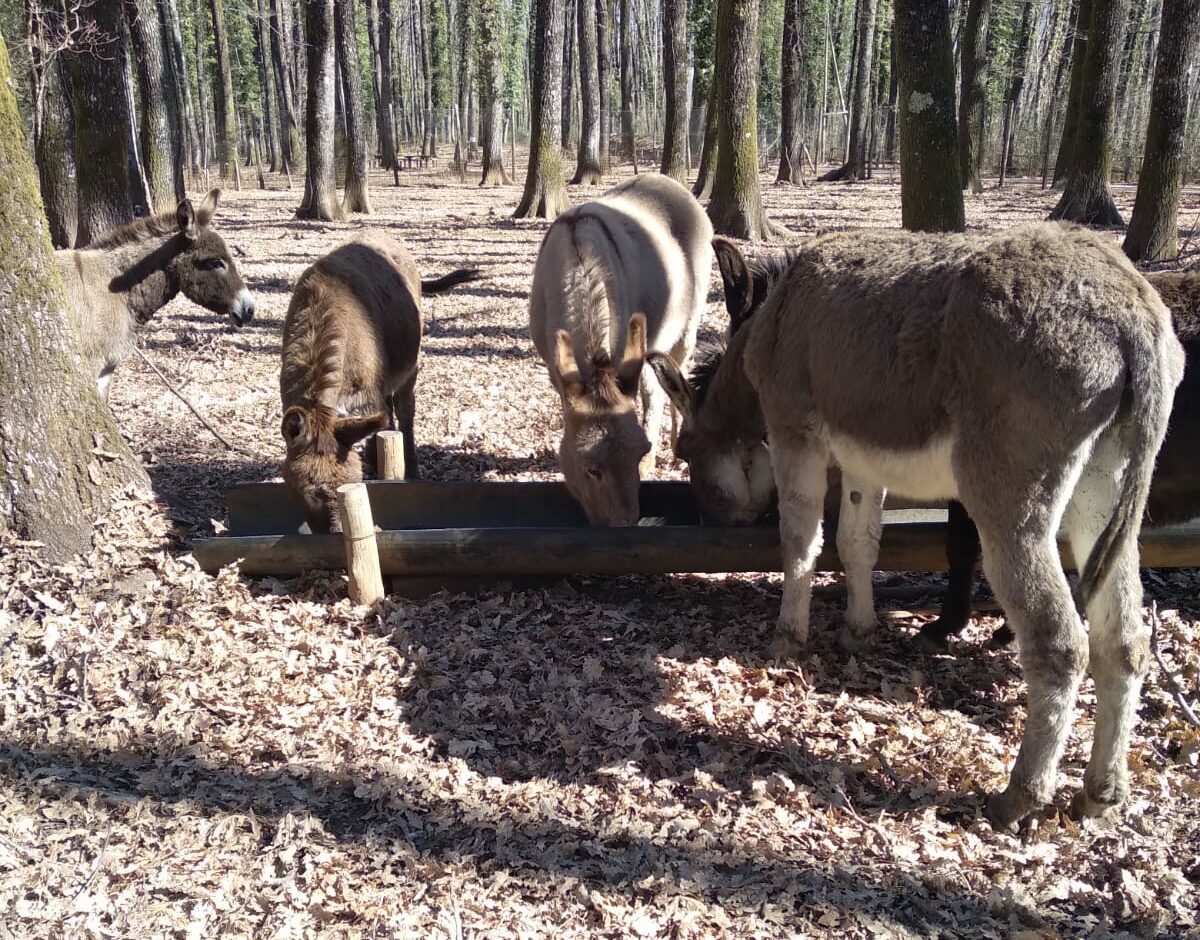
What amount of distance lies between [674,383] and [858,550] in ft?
4.95

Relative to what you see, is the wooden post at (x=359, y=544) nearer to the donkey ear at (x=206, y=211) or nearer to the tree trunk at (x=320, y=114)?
the donkey ear at (x=206, y=211)

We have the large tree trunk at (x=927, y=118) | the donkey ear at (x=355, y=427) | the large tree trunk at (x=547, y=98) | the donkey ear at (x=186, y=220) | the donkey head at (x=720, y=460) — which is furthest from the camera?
the large tree trunk at (x=547, y=98)

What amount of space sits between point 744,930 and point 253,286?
11085 mm

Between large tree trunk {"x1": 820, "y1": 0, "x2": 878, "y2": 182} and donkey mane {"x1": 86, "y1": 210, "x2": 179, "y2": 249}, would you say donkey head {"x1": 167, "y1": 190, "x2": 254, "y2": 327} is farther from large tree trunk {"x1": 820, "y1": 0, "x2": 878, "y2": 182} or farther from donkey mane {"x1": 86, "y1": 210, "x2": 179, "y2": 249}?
large tree trunk {"x1": 820, "y1": 0, "x2": 878, "y2": 182}

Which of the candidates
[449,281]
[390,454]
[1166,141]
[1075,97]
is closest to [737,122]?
[1166,141]

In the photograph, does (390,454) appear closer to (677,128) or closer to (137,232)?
(137,232)

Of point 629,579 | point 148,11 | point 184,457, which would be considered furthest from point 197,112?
point 629,579

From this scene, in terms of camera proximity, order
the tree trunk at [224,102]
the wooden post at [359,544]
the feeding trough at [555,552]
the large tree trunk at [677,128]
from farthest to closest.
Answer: the tree trunk at [224,102] → the large tree trunk at [677,128] → the feeding trough at [555,552] → the wooden post at [359,544]

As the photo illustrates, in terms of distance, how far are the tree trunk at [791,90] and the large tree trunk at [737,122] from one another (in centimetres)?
1647

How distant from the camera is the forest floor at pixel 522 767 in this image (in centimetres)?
293

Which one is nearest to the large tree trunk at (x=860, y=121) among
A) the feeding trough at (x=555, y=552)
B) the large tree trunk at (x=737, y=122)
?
the large tree trunk at (x=737, y=122)

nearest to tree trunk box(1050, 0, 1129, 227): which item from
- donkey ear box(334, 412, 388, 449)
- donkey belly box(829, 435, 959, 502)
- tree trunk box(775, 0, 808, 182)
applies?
donkey belly box(829, 435, 959, 502)

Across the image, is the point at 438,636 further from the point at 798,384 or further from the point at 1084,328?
the point at 1084,328

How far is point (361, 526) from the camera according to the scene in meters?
4.72
